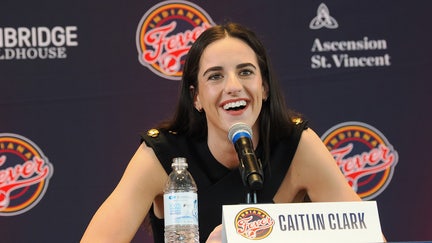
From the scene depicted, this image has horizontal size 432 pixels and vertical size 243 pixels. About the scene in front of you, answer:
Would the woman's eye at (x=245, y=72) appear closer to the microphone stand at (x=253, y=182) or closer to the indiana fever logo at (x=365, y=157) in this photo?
the microphone stand at (x=253, y=182)

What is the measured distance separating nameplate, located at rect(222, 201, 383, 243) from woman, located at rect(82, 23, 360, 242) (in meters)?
0.60

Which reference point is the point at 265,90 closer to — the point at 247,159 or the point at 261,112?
the point at 261,112

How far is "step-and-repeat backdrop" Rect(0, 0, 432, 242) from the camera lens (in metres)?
2.77

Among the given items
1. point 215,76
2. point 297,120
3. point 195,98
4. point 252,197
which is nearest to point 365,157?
point 297,120

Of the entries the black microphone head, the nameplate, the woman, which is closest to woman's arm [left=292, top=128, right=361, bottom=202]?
the woman

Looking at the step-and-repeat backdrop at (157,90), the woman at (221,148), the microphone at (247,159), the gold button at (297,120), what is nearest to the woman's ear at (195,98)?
the woman at (221,148)

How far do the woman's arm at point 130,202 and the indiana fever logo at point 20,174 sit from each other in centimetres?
77

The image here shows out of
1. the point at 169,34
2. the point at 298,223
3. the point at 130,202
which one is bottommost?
the point at 298,223

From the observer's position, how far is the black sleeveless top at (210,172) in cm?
207

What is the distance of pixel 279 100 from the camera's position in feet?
6.95

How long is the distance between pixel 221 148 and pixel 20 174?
38.1 inches

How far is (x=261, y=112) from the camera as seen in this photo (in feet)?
7.00

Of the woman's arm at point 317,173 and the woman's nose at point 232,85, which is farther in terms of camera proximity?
the woman's arm at point 317,173

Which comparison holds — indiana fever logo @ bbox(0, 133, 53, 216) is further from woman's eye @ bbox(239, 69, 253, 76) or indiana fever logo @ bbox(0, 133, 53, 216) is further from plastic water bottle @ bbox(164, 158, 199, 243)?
plastic water bottle @ bbox(164, 158, 199, 243)
